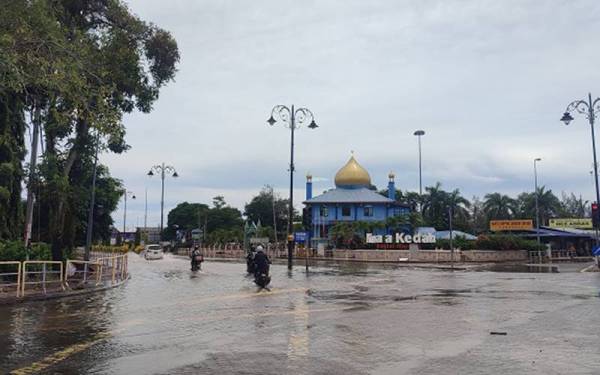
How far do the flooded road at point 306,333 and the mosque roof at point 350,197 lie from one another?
170 feet

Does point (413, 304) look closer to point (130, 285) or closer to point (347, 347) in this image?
point (347, 347)

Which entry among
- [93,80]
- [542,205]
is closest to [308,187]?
[542,205]

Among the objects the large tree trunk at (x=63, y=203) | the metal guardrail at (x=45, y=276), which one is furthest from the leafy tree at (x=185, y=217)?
the metal guardrail at (x=45, y=276)

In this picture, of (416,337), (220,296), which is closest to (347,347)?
(416,337)

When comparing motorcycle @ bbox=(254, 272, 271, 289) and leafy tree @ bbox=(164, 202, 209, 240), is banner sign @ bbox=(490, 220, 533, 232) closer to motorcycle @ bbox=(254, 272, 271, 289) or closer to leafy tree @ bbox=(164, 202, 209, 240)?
motorcycle @ bbox=(254, 272, 271, 289)

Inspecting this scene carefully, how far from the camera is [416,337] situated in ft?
32.9

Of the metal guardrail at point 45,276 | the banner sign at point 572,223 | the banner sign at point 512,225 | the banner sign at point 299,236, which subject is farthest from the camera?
the banner sign at point 572,223

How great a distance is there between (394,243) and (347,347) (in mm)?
46899

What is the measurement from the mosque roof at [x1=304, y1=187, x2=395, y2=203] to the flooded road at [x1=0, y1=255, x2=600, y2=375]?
5192 cm

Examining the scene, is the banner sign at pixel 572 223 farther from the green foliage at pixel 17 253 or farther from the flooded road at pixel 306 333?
the green foliage at pixel 17 253

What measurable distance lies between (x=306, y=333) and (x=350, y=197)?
61.7 meters

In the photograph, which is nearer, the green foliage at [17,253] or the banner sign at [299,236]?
the green foliage at [17,253]

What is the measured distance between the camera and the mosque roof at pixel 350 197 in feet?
231

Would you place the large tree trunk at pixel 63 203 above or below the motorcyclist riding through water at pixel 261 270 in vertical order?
above
